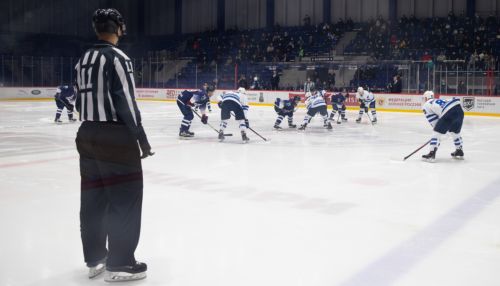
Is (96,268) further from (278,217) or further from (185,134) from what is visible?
(185,134)

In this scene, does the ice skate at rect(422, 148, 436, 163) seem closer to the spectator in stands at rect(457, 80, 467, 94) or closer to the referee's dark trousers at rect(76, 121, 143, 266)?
the referee's dark trousers at rect(76, 121, 143, 266)

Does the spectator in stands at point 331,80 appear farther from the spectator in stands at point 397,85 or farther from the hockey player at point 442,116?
the hockey player at point 442,116

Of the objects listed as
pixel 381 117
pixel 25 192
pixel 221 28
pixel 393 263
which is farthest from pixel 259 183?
pixel 221 28

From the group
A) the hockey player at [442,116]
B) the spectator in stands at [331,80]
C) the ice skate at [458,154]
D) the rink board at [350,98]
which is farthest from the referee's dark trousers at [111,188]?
the spectator in stands at [331,80]

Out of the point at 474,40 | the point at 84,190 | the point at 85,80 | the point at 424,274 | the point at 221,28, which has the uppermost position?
the point at 221,28

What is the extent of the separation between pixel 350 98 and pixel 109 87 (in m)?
17.8

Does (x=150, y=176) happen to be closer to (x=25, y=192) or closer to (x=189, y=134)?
(x=25, y=192)

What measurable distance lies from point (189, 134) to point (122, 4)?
989 inches

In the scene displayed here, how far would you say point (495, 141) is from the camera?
1099cm

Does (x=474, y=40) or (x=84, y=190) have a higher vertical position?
(x=474, y=40)

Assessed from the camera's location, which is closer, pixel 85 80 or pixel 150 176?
pixel 85 80

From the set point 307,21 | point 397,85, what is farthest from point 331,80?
point 307,21

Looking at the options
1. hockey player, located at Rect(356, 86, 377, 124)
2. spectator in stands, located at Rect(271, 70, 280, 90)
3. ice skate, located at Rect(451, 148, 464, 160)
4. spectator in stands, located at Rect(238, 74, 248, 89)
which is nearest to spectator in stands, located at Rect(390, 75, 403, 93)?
hockey player, located at Rect(356, 86, 377, 124)

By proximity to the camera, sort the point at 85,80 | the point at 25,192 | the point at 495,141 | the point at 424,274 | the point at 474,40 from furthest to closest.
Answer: the point at 474,40
the point at 495,141
the point at 25,192
the point at 424,274
the point at 85,80
